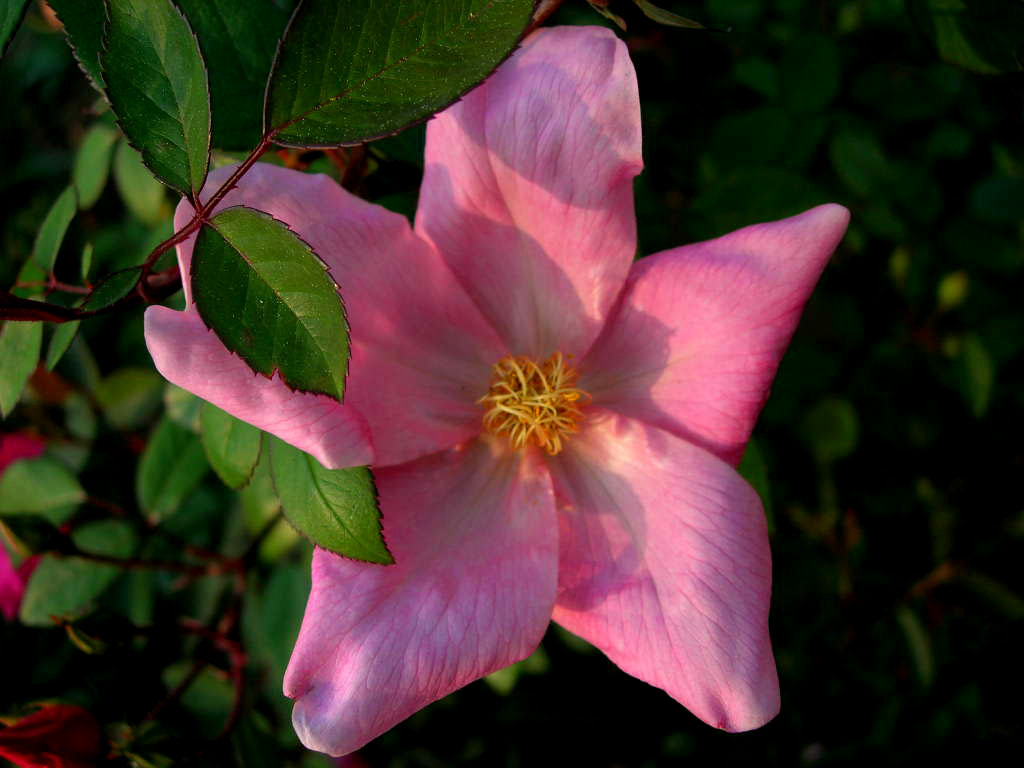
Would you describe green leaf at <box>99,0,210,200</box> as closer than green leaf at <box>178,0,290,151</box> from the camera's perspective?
Yes

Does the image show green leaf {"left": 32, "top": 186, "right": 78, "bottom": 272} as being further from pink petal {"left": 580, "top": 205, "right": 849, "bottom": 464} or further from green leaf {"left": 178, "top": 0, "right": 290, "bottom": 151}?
pink petal {"left": 580, "top": 205, "right": 849, "bottom": 464}

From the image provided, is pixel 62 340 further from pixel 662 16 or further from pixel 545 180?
pixel 662 16

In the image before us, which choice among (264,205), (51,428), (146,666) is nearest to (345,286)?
(264,205)

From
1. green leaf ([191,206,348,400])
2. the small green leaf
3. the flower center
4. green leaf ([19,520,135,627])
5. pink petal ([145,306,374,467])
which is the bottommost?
green leaf ([19,520,135,627])

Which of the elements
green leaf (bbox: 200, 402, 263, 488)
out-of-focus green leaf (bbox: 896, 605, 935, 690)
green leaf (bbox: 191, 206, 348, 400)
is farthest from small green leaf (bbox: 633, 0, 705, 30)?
out-of-focus green leaf (bbox: 896, 605, 935, 690)

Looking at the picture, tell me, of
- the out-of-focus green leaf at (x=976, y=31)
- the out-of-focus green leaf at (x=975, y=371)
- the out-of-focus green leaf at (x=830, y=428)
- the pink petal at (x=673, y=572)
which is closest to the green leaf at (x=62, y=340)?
the pink petal at (x=673, y=572)

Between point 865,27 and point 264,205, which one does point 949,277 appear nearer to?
point 865,27
